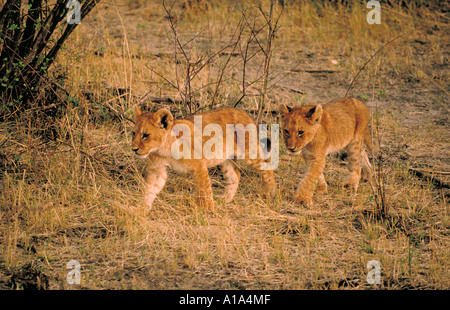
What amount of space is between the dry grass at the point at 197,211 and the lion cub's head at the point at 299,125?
0.60m

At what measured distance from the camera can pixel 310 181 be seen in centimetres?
570

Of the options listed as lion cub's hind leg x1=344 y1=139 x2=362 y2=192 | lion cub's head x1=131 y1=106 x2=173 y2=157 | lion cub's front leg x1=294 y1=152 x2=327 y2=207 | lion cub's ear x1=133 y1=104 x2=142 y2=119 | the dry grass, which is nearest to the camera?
the dry grass

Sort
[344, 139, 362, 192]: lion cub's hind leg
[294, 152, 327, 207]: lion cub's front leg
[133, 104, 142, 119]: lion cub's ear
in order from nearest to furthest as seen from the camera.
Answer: [133, 104, 142, 119]: lion cub's ear, [294, 152, 327, 207]: lion cub's front leg, [344, 139, 362, 192]: lion cub's hind leg

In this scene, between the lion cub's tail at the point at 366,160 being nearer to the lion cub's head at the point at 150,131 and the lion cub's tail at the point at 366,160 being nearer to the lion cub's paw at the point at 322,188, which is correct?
the lion cub's paw at the point at 322,188

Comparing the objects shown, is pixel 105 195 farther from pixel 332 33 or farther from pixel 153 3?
pixel 153 3

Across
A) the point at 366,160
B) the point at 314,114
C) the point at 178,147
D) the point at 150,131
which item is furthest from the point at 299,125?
the point at 150,131

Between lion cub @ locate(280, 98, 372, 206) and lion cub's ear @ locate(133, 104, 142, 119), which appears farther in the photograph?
lion cub @ locate(280, 98, 372, 206)

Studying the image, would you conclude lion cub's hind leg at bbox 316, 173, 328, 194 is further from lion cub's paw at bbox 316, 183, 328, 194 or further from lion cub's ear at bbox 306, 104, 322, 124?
lion cub's ear at bbox 306, 104, 322, 124

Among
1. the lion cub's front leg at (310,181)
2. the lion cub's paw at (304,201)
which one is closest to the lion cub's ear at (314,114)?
the lion cub's front leg at (310,181)

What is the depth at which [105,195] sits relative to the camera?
560 cm

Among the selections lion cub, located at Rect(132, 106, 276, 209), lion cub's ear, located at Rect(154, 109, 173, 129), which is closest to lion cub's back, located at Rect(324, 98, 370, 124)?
lion cub, located at Rect(132, 106, 276, 209)

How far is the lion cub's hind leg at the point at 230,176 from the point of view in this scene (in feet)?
19.1

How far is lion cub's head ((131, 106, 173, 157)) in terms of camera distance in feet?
16.8

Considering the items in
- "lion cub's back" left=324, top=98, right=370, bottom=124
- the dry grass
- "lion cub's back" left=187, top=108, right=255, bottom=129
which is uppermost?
"lion cub's back" left=324, top=98, right=370, bottom=124
